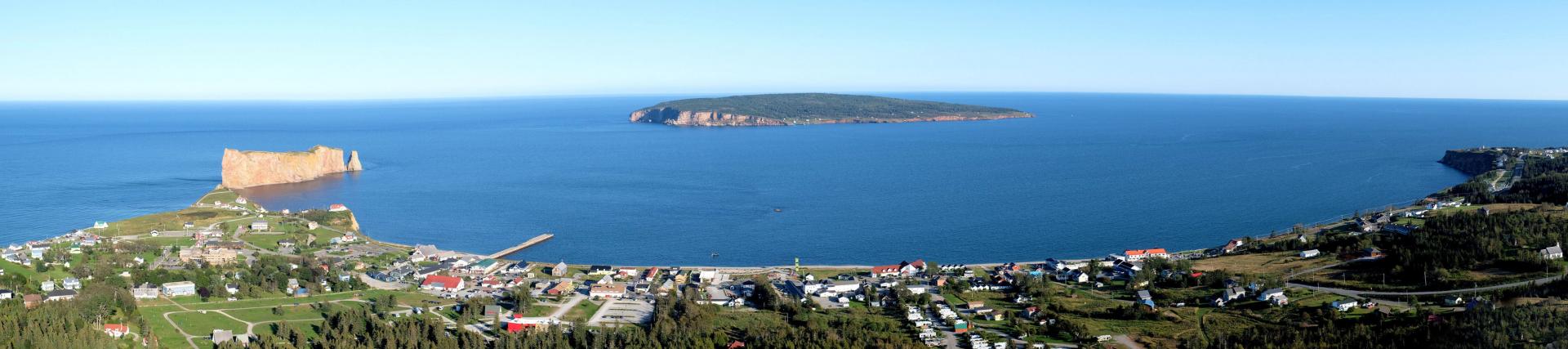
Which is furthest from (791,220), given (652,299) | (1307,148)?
(1307,148)

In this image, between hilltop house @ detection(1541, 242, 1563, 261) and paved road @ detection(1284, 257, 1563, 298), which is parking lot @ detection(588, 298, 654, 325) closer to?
paved road @ detection(1284, 257, 1563, 298)

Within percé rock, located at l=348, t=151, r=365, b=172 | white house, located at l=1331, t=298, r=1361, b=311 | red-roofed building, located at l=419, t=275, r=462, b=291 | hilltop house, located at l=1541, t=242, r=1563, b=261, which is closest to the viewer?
white house, located at l=1331, t=298, r=1361, b=311

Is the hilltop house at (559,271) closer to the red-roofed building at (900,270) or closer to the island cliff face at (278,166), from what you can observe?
the red-roofed building at (900,270)

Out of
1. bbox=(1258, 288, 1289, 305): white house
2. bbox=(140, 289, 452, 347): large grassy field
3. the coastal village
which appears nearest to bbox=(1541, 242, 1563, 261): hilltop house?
the coastal village

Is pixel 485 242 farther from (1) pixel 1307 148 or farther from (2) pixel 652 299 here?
(1) pixel 1307 148

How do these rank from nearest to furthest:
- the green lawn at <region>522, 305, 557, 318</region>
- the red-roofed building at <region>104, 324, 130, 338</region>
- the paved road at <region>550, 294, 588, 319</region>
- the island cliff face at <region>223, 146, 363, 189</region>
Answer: the red-roofed building at <region>104, 324, 130, 338</region> → the green lawn at <region>522, 305, 557, 318</region> → the paved road at <region>550, 294, 588, 319</region> → the island cliff face at <region>223, 146, 363, 189</region>

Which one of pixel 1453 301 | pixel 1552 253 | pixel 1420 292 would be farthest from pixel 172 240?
pixel 1552 253
